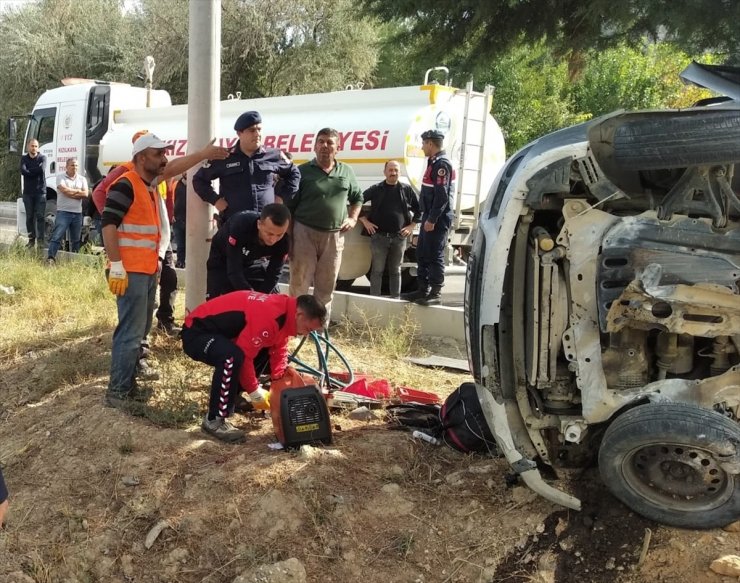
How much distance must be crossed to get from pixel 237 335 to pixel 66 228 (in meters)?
7.80

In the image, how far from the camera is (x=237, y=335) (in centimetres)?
448

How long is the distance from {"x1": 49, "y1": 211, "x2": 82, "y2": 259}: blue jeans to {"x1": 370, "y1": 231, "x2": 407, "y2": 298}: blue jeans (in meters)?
4.89

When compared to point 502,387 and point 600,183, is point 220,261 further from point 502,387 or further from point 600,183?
point 600,183

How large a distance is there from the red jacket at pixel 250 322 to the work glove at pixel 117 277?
540 millimetres

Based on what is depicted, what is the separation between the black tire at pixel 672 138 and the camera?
9.82ft

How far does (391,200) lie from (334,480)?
4.79 meters

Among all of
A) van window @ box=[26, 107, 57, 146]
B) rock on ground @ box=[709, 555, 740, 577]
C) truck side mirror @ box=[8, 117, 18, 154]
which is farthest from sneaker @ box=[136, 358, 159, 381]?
van window @ box=[26, 107, 57, 146]

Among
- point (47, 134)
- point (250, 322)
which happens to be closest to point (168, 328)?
point (250, 322)

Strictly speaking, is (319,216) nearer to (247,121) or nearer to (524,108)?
(247,121)

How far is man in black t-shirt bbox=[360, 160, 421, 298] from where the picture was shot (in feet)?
27.1

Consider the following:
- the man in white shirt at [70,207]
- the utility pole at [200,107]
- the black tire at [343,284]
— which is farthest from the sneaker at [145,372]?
the man in white shirt at [70,207]

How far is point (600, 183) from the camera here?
3254 mm

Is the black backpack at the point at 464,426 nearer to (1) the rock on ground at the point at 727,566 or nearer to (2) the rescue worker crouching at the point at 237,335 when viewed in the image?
(2) the rescue worker crouching at the point at 237,335

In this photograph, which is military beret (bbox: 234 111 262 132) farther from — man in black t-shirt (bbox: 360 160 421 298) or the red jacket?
man in black t-shirt (bbox: 360 160 421 298)
